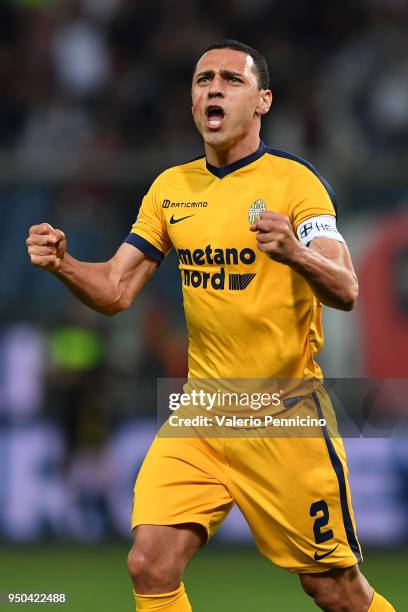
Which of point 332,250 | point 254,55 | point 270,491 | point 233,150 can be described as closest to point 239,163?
point 233,150

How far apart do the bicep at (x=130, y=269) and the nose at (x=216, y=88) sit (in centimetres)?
81

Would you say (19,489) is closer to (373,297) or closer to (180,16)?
(373,297)

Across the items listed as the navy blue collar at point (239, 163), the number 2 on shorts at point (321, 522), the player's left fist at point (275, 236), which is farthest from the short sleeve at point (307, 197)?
the number 2 on shorts at point (321, 522)

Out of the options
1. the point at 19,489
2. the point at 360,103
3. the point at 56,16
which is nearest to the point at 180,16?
the point at 56,16

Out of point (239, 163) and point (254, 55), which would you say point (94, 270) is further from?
point (254, 55)

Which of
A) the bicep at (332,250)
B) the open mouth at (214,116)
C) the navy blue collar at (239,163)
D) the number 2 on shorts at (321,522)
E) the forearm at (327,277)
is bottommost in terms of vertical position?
the number 2 on shorts at (321,522)

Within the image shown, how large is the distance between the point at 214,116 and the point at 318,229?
2.32 ft

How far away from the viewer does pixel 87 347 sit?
33.4 feet

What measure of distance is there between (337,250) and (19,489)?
556 centimetres

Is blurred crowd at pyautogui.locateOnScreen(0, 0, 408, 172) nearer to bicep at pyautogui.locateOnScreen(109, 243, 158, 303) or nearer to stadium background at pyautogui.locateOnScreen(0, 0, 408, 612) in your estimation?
stadium background at pyautogui.locateOnScreen(0, 0, 408, 612)

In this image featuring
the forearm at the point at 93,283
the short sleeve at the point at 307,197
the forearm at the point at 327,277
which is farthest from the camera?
the forearm at the point at 93,283

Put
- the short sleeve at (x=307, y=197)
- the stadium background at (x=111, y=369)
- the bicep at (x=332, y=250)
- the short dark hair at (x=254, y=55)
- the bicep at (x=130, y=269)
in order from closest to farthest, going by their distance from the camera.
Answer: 1. the bicep at (x=332, y=250)
2. the short sleeve at (x=307, y=197)
3. the short dark hair at (x=254, y=55)
4. the bicep at (x=130, y=269)
5. the stadium background at (x=111, y=369)

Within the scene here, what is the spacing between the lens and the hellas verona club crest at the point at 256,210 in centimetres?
532

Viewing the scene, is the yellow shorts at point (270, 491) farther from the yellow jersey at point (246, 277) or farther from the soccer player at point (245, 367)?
the yellow jersey at point (246, 277)
